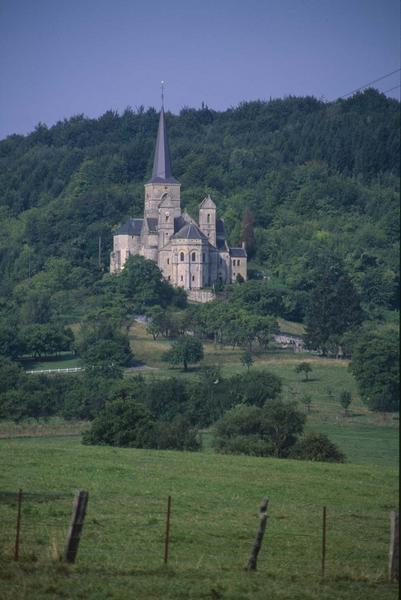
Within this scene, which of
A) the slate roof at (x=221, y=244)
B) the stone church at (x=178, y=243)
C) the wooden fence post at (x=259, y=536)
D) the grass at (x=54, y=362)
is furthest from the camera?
the slate roof at (x=221, y=244)

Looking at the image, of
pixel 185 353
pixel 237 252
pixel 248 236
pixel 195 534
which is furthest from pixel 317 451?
pixel 248 236

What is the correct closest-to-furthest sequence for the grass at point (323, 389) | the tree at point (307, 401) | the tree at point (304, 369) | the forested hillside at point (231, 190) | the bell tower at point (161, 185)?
the grass at point (323, 389) < the tree at point (307, 401) < the tree at point (304, 369) < the forested hillside at point (231, 190) < the bell tower at point (161, 185)

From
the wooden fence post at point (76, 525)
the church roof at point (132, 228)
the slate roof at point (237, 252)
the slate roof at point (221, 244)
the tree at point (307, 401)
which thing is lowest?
the tree at point (307, 401)

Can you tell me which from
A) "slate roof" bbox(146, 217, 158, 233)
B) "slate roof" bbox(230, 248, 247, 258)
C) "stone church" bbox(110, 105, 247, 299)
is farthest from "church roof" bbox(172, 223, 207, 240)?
"slate roof" bbox(146, 217, 158, 233)

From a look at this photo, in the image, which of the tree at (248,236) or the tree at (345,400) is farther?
the tree at (248,236)

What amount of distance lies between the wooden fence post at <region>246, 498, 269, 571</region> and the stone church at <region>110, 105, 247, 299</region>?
79562 millimetres

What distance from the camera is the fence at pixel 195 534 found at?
1581 centimetres

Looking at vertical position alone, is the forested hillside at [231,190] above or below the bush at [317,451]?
above

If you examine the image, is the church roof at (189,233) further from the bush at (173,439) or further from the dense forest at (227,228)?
the bush at (173,439)

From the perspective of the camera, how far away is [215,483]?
24016mm

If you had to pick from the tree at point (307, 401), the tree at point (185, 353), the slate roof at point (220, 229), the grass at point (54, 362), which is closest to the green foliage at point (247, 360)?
the tree at point (185, 353)

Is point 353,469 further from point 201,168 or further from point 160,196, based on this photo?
point 201,168

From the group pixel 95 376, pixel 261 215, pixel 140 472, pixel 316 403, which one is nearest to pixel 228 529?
pixel 140 472

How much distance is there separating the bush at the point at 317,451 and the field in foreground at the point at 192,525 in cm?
430
